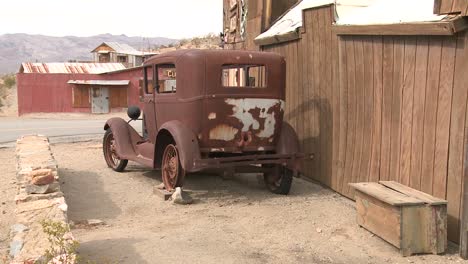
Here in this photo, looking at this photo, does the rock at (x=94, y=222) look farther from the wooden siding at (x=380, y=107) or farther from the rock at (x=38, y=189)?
the wooden siding at (x=380, y=107)

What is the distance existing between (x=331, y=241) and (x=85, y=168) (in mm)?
6299

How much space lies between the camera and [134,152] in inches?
357

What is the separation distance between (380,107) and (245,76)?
2.95 meters

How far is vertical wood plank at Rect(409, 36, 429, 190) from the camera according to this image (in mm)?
5621

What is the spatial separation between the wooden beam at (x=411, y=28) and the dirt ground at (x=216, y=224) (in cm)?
218

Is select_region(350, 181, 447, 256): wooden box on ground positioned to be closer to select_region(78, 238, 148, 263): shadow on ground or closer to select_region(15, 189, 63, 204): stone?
select_region(78, 238, 148, 263): shadow on ground

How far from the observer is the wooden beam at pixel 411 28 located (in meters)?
4.94

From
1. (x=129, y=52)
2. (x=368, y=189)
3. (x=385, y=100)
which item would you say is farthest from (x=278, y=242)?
(x=129, y=52)

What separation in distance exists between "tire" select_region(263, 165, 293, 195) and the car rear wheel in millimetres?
1494

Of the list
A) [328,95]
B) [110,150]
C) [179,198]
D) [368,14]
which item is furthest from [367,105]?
[110,150]

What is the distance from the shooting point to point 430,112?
5.50m

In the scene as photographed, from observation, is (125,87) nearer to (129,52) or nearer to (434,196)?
(129,52)

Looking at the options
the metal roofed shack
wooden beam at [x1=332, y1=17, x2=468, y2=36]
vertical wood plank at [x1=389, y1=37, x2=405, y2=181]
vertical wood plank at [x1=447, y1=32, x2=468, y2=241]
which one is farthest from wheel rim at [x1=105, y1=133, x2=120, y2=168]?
the metal roofed shack

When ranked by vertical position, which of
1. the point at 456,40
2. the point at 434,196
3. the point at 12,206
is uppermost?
the point at 456,40
